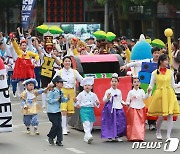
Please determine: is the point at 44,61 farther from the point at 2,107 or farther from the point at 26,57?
the point at 2,107

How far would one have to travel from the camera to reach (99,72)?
1456 cm

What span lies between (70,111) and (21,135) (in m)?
1.11

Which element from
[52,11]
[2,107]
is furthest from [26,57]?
[52,11]

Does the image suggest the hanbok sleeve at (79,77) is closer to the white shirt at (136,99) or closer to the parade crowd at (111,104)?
the parade crowd at (111,104)

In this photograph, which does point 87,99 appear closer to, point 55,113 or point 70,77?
point 55,113

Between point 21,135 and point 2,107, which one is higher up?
point 2,107

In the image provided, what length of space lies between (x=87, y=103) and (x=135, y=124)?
1.00 meters

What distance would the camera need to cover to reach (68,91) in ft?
43.0

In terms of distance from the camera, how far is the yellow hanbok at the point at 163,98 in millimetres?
12125

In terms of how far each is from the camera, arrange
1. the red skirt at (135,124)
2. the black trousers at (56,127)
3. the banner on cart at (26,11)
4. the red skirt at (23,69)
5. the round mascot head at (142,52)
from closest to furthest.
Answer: the black trousers at (56,127) < the red skirt at (135,124) < the round mascot head at (142,52) < the red skirt at (23,69) < the banner on cart at (26,11)

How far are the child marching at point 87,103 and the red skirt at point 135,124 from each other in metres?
0.68

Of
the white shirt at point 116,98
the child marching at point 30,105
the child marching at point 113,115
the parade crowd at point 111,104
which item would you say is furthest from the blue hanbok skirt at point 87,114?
the child marching at point 30,105

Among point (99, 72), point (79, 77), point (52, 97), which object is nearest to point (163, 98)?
point (79, 77)

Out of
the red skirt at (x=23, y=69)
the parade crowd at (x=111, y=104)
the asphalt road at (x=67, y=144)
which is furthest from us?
the red skirt at (x=23, y=69)
